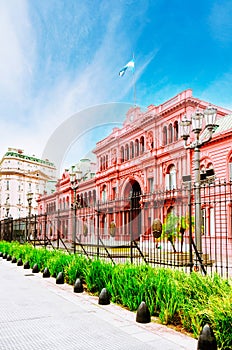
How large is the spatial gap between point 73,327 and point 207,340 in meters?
2.31

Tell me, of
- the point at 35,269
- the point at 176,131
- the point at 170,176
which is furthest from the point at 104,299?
the point at 176,131

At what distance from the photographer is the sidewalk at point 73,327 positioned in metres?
4.97

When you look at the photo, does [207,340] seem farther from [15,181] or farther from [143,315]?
[15,181]

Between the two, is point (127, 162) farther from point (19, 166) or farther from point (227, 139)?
point (19, 166)

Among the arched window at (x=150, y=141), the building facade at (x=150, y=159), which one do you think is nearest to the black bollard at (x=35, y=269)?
the building facade at (x=150, y=159)

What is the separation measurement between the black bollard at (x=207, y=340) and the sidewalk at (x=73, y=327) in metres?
0.34

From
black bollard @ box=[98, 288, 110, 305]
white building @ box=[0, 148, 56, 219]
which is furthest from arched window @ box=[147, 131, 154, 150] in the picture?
white building @ box=[0, 148, 56, 219]

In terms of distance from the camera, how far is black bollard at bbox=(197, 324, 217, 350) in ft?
14.6

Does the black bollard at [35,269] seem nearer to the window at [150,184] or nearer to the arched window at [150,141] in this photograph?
the window at [150,184]

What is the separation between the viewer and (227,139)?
80.5ft

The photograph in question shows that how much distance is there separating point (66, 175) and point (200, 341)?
171 feet

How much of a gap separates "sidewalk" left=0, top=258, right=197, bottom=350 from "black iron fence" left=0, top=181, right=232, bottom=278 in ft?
7.26

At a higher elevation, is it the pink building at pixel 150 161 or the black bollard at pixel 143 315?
the pink building at pixel 150 161

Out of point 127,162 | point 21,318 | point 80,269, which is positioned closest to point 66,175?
point 127,162
